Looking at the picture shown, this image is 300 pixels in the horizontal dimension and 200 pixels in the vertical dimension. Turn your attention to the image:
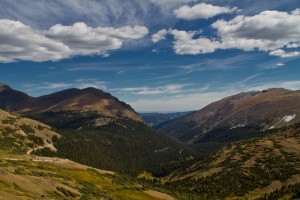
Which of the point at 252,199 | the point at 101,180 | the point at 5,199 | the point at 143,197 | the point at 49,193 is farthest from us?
the point at 252,199

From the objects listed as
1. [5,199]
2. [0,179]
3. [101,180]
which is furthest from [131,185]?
[5,199]

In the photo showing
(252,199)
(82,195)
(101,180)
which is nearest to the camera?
(82,195)

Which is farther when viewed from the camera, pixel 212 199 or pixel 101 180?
pixel 212 199

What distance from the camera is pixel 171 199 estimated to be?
159000 mm

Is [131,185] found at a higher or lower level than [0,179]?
lower

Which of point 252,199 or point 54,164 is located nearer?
point 54,164

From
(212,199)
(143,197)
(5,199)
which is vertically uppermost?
(5,199)

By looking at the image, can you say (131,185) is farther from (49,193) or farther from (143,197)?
(49,193)

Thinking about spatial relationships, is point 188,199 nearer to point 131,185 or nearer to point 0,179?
point 131,185

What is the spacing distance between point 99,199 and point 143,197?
154 ft

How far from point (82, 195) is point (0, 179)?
81.8 ft

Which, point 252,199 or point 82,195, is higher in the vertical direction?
point 82,195

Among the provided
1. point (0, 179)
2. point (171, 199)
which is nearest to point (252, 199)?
point (171, 199)

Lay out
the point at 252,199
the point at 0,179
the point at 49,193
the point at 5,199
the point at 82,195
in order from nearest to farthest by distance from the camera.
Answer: the point at 5,199 < the point at 0,179 < the point at 49,193 < the point at 82,195 < the point at 252,199
